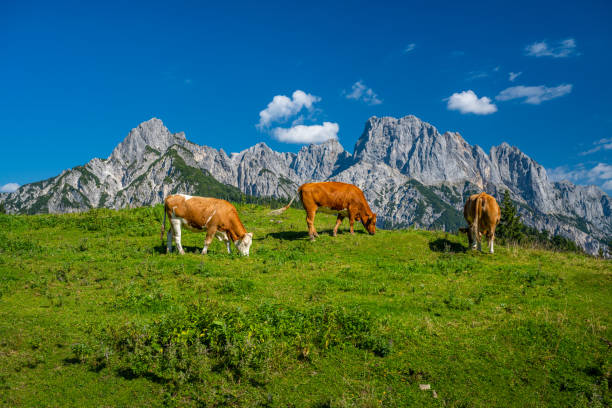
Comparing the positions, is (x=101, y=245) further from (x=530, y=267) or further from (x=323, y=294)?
(x=530, y=267)

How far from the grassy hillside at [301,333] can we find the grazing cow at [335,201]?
578cm

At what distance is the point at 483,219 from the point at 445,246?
234 centimetres

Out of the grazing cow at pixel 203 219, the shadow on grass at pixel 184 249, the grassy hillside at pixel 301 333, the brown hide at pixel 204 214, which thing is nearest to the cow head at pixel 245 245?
the grazing cow at pixel 203 219

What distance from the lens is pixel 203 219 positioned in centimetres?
1616

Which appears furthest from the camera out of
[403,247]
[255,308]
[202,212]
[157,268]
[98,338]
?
[403,247]

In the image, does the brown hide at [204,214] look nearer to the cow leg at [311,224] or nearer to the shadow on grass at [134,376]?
the cow leg at [311,224]

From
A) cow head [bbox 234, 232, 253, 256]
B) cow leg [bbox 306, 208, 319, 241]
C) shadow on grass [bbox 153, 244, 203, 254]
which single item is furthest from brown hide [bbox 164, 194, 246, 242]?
cow leg [bbox 306, 208, 319, 241]

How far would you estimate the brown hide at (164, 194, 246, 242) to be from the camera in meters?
16.1

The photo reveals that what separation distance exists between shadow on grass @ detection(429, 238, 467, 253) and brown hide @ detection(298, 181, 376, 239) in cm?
385

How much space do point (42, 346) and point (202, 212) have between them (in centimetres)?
915

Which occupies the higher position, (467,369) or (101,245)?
(101,245)

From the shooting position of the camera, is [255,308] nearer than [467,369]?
No

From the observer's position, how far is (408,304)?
34.0ft

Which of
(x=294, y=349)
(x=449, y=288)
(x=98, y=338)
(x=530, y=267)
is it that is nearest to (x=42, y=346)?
(x=98, y=338)
